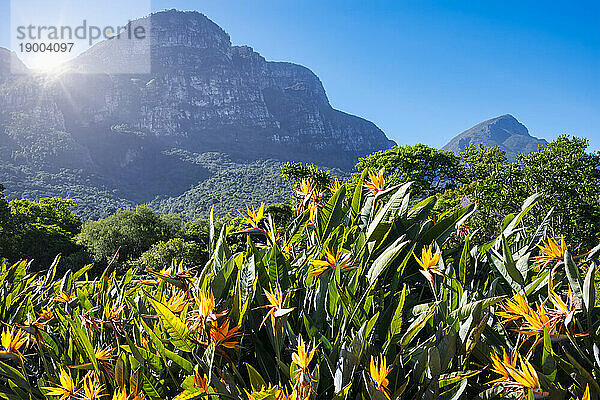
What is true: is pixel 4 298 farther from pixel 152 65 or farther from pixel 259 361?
pixel 152 65

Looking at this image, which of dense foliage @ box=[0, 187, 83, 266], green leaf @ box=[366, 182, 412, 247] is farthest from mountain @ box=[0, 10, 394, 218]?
green leaf @ box=[366, 182, 412, 247]

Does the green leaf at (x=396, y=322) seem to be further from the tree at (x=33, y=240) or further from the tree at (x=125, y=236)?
the tree at (x=125, y=236)

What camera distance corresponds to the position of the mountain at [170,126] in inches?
1795

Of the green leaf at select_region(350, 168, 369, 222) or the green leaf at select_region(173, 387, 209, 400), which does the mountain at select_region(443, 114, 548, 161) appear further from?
the green leaf at select_region(173, 387, 209, 400)

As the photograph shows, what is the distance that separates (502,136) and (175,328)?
11725cm

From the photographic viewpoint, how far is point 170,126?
69.1 m

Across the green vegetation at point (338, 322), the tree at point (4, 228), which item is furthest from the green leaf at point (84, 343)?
the tree at point (4, 228)

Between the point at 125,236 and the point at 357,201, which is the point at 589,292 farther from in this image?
the point at 125,236

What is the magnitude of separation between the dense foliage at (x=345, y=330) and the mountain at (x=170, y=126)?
40.4 m

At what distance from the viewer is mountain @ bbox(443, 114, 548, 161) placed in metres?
93.3

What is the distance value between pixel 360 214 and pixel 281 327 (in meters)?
0.52

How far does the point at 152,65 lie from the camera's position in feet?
A: 264

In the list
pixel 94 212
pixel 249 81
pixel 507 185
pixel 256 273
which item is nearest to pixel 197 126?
pixel 249 81

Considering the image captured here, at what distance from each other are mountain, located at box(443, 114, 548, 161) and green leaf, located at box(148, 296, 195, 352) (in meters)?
96.3
